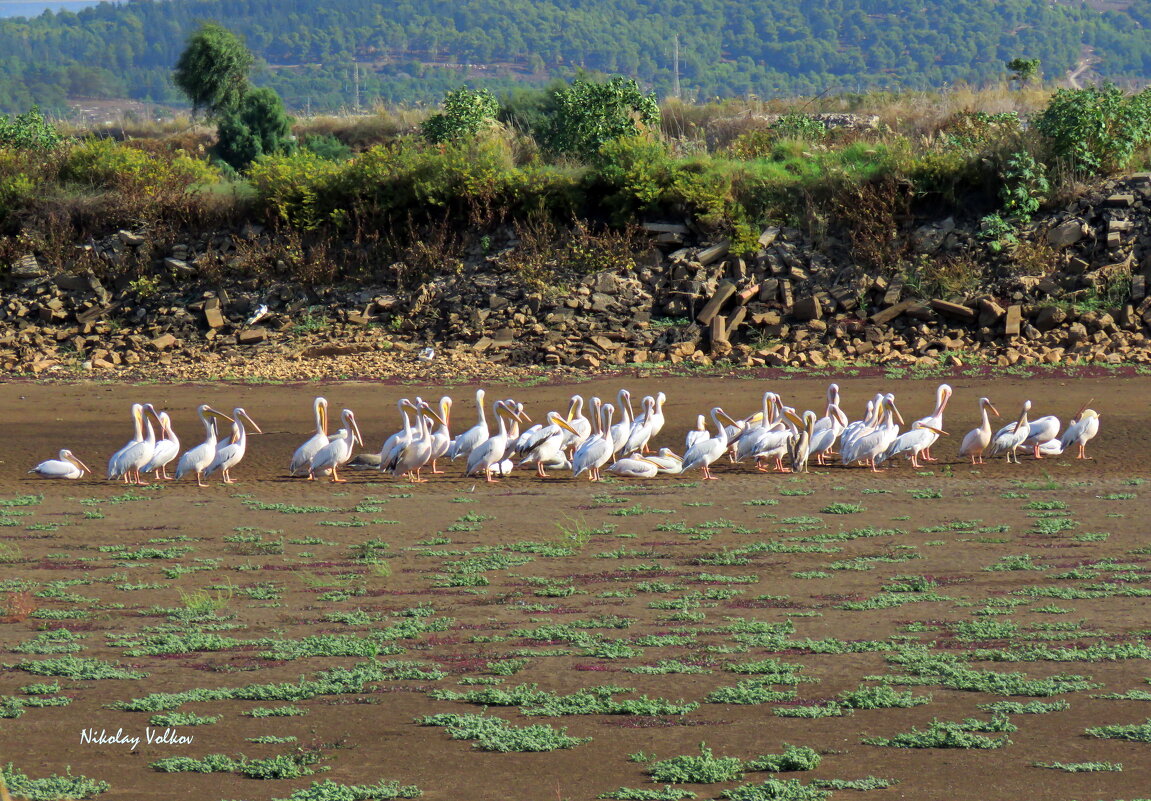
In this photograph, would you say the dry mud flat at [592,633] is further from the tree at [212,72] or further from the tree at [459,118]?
the tree at [212,72]

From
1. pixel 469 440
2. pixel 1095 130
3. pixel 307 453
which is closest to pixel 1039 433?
pixel 469 440

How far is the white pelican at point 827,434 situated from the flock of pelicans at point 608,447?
0.04 feet

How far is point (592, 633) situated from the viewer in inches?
368

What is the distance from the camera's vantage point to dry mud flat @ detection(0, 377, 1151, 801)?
6.99 m

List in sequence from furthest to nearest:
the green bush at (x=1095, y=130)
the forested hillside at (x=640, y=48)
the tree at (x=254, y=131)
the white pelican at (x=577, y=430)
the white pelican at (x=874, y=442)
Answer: the forested hillside at (x=640, y=48), the tree at (x=254, y=131), the green bush at (x=1095, y=130), the white pelican at (x=577, y=430), the white pelican at (x=874, y=442)

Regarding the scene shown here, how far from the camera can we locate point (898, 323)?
77.7 ft

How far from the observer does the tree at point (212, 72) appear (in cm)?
5025

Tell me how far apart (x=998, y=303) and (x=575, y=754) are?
1802 centimetres

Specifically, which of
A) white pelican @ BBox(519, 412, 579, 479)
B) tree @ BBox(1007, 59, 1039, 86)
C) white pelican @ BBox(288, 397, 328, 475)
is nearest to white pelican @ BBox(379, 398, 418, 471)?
white pelican @ BBox(288, 397, 328, 475)

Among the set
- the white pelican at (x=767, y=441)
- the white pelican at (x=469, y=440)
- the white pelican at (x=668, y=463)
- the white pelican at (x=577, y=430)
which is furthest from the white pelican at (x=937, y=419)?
the white pelican at (x=469, y=440)

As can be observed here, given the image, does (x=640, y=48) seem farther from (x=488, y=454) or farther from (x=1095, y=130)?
(x=488, y=454)

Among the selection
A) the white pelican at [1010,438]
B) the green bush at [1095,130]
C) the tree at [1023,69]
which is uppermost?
the tree at [1023,69]

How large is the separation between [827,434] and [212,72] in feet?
128

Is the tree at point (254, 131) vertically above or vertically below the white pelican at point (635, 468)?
above
